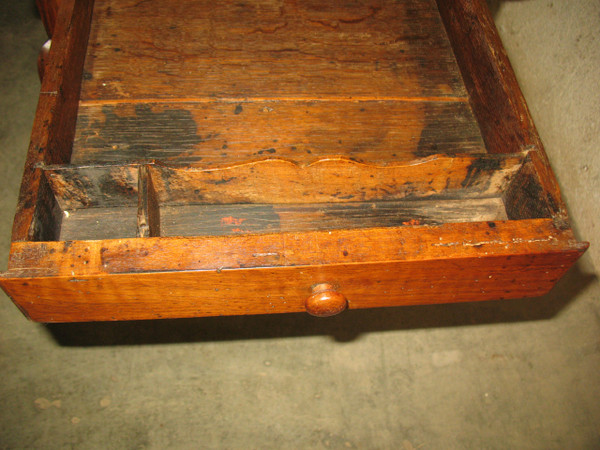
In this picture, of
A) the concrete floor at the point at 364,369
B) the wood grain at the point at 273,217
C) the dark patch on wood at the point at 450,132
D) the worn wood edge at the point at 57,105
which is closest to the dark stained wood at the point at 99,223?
the wood grain at the point at 273,217

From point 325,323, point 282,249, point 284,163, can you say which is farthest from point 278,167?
point 325,323

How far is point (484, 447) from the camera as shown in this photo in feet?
5.19

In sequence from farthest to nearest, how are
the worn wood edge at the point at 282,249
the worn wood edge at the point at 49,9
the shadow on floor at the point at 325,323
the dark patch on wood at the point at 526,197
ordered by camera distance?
the shadow on floor at the point at 325,323, the worn wood edge at the point at 49,9, the dark patch on wood at the point at 526,197, the worn wood edge at the point at 282,249

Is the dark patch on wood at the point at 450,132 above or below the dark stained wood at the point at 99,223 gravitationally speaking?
above

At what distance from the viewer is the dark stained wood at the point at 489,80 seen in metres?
1.09

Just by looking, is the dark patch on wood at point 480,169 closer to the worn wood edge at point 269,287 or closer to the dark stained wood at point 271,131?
the dark stained wood at point 271,131

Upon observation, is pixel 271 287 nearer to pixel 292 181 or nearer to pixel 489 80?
pixel 292 181

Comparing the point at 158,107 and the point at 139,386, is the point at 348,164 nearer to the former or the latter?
the point at 158,107

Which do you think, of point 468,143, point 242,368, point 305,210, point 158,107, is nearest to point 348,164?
point 305,210

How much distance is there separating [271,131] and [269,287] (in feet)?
1.60

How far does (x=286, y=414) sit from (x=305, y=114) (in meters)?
1.05

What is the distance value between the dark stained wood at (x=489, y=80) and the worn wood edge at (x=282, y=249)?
0.30 m

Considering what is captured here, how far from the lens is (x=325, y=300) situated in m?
0.87

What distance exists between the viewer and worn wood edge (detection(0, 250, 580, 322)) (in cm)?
82
